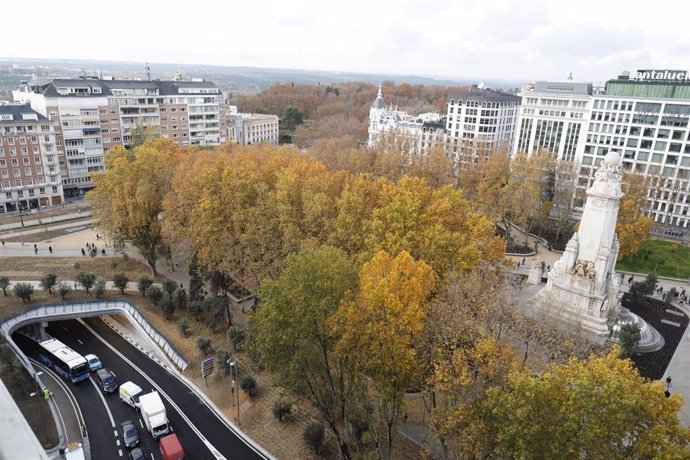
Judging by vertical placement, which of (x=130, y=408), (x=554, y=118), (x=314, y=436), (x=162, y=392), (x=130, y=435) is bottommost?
(x=130, y=408)

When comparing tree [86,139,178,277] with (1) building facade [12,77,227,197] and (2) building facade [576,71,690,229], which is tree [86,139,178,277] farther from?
(2) building facade [576,71,690,229]

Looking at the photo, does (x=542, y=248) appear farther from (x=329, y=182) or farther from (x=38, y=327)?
(x=38, y=327)

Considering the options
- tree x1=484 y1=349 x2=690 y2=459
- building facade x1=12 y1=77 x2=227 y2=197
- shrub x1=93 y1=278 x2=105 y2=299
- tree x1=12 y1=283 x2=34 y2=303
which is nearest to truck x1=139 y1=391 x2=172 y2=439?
shrub x1=93 y1=278 x2=105 y2=299

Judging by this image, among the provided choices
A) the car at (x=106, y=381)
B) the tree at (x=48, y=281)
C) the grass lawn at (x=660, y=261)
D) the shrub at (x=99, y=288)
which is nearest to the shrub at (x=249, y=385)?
the car at (x=106, y=381)

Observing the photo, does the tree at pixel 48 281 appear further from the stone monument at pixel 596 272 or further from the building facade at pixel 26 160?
the stone monument at pixel 596 272

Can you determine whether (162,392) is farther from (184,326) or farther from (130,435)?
(184,326)

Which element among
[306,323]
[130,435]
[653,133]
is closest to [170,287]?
[130,435]

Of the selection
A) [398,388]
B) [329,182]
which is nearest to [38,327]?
[329,182]
